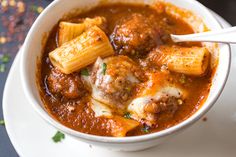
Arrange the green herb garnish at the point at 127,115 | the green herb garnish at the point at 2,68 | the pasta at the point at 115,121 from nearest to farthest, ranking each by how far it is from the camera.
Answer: the pasta at the point at 115,121
the green herb garnish at the point at 127,115
the green herb garnish at the point at 2,68

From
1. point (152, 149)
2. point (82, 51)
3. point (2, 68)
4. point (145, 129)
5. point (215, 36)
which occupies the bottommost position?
point (2, 68)

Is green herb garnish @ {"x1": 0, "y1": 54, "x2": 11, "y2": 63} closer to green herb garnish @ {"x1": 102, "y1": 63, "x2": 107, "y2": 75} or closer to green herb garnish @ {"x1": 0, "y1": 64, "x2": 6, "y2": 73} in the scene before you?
green herb garnish @ {"x1": 0, "y1": 64, "x2": 6, "y2": 73}

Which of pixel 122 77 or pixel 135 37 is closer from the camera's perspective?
pixel 122 77

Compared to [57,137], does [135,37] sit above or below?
above

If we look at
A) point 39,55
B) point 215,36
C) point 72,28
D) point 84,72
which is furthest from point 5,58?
point 215,36

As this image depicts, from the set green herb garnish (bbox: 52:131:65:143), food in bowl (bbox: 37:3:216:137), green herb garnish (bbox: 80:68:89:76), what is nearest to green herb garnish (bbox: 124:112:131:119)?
food in bowl (bbox: 37:3:216:137)

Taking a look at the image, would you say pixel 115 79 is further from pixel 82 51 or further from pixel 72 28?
pixel 72 28

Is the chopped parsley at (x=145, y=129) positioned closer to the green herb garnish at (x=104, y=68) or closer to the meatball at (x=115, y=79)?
the meatball at (x=115, y=79)

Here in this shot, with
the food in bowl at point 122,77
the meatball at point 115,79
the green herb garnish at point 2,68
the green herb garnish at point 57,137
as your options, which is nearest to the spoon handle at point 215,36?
the food in bowl at point 122,77
